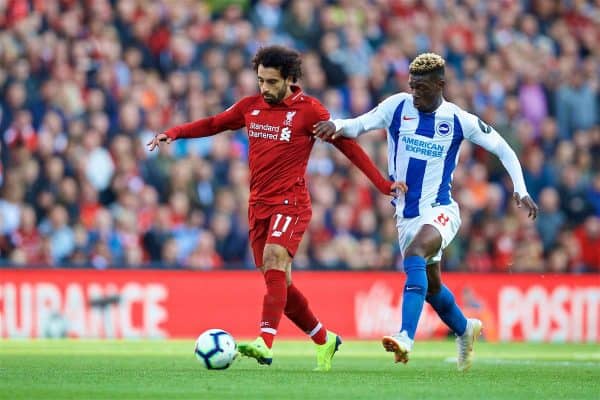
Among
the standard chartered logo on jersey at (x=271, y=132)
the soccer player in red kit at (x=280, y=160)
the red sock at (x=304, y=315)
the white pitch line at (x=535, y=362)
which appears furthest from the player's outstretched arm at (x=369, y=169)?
the white pitch line at (x=535, y=362)

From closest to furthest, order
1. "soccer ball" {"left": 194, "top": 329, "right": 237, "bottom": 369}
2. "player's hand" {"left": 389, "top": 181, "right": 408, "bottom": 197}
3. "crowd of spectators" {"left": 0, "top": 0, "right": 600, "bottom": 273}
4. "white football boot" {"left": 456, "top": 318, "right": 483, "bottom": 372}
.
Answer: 1. "soccer ball" {"left": 194, "top": 329, "right": 237, "bottom": 369}
2. "player's hand" {"left": 389, "top": 181, "right": 408, "bottom": 197}
3. "white football boot" {"left": 456, "top": 318, "right": 483, "bottom": 372}
4. "crowd of spectators" {"left": 0, "top": 0, "right": 600, "bottom": 273}

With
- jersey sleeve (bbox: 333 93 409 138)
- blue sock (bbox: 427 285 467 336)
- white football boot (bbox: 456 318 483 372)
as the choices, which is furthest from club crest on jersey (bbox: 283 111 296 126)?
white football boot (bbox: 456 318 483 372)

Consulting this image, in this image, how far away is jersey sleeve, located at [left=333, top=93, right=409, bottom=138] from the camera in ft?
35.2

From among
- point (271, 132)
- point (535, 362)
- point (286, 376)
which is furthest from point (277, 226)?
point (535, 362)

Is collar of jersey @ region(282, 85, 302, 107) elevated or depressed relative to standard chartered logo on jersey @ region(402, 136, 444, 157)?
elevated

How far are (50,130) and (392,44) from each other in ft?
20.5

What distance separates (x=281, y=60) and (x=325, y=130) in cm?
65

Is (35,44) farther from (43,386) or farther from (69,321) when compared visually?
(43,386)

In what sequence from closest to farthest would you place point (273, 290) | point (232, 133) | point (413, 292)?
point (413, 292)
point (273, 290)
point (232, 133)

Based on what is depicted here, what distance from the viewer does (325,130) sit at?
10570mm

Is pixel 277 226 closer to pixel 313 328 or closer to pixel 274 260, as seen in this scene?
pixel 274 260

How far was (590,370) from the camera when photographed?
11.8 m

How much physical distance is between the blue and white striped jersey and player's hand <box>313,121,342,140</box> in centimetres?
28

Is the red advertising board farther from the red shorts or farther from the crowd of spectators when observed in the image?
the red shorts
